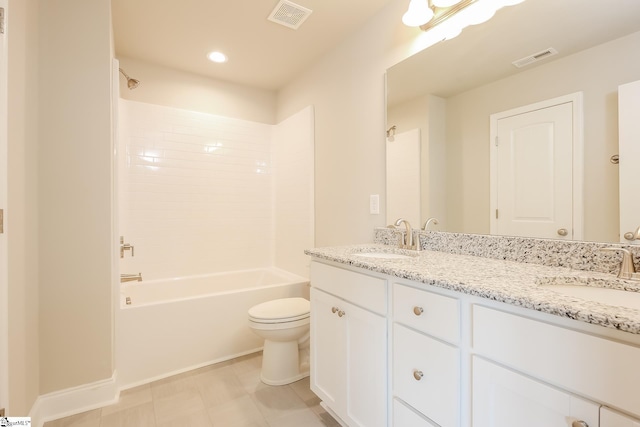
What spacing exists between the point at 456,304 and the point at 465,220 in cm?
72

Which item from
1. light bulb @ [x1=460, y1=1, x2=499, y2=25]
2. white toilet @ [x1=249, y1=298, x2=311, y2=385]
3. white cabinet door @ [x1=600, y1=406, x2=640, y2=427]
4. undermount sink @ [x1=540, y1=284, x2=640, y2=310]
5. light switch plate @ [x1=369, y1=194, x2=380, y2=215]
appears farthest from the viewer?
light switch plate @ [x1=369, y1=194, x2=380, y2=215]

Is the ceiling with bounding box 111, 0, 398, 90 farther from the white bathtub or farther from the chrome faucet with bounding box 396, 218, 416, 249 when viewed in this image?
the white bathtub

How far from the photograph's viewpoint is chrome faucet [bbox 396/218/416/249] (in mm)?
1692

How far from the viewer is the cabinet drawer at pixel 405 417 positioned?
3.33ft

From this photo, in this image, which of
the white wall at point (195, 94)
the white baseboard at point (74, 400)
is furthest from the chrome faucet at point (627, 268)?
the white wall at point (195, 94)

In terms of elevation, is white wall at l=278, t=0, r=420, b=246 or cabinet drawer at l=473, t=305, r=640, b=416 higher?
white wall at l=278, t=0, r=420, b=246

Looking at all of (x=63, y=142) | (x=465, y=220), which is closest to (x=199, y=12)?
(x=63, y=142)

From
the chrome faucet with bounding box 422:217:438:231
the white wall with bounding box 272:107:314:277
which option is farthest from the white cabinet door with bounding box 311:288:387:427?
the white wall with bounding box 272:107:314:277

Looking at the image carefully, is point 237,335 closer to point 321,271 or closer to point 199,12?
point 321,271

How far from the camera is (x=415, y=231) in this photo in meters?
1.71

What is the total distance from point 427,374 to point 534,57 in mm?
1320

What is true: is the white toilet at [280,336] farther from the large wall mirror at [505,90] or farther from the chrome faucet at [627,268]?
the chrome faucet at [627,268]

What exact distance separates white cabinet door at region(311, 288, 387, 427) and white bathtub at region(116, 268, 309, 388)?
35.9 inches

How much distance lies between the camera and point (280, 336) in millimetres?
1895
